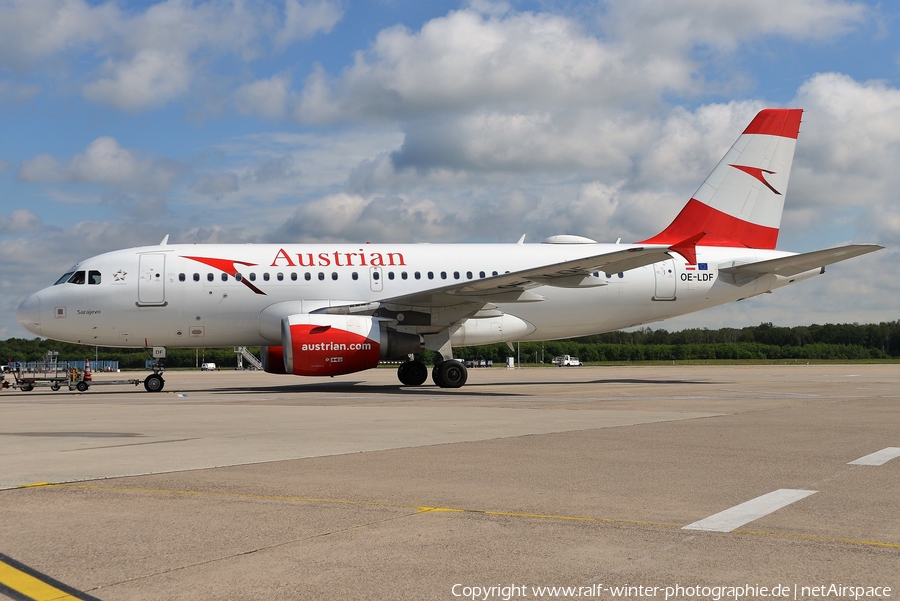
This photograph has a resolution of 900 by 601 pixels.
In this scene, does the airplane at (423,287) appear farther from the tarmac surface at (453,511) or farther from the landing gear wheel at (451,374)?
the tarmac surface at (453,511)

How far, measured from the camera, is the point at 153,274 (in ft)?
76.1

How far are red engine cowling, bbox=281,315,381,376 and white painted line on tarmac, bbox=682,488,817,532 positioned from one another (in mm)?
15432

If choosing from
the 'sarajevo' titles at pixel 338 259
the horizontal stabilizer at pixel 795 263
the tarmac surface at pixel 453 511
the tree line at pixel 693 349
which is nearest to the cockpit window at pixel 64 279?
the 'sarajevo' titles at pixel 338 259

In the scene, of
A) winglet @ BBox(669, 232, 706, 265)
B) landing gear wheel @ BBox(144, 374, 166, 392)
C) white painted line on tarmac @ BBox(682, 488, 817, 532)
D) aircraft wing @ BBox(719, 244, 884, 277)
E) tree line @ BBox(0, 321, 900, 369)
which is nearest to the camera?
white painted line on tarmac @ BBox(682, 488, 817, 532)

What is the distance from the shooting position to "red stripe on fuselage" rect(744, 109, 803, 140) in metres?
27.0

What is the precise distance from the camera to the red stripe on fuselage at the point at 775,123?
27.0 metres

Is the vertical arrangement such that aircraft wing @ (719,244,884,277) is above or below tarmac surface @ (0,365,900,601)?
above

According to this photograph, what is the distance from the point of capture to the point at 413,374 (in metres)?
24.6

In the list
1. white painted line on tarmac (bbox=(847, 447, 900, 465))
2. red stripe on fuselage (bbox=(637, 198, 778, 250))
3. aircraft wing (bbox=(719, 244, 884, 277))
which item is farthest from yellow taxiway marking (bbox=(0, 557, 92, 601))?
red stripe on fuselage (bbox=(637, 198, 778, 250))

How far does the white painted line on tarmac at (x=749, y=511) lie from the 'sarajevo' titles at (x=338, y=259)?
18849mm

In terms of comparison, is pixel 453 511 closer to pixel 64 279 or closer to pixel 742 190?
pixel 64 279

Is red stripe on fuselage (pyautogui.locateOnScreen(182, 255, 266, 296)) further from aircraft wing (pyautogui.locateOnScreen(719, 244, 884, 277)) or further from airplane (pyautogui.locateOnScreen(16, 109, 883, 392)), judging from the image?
aircraft wing (pyautogui.locateOnScreen(719, 244, 884, 277))

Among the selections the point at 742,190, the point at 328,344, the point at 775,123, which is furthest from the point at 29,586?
the point at 775,123

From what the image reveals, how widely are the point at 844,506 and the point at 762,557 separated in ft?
5.64
